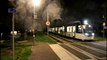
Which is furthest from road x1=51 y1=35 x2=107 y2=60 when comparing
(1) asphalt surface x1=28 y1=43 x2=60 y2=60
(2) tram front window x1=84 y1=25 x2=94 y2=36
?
(2) tram front window x1=84 y1=25 x2=94 y2=36

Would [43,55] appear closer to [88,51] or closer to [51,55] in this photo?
[51,55]

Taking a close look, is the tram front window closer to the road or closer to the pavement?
the road

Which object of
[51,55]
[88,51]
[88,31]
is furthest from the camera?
[88,31]

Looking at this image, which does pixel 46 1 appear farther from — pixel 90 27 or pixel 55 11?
pixel 90 27

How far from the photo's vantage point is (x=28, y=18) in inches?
1608

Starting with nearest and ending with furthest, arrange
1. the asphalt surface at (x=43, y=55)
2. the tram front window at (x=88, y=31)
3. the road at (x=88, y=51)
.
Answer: the asphalt surface at (x=43, y=55), the road at (x=88, y=51), the tram front window at (x=88, y=31)

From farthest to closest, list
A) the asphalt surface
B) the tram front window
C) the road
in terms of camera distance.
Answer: the tram front window, the road, the asphalt surface

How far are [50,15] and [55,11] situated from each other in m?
2.43

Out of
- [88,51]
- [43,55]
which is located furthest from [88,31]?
[43,55]

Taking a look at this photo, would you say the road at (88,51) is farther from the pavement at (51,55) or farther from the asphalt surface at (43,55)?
the asphalt surface at (43,55)

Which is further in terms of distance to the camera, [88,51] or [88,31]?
[88,31]

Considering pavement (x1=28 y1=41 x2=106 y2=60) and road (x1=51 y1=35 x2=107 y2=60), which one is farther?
road (x1=51 y1=35 x2=107 y2=60)

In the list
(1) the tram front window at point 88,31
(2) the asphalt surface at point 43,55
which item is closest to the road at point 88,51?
(2) the asphalt surface at point 43,55

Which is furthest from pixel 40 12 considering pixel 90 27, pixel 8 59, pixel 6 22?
pixel 8 59
